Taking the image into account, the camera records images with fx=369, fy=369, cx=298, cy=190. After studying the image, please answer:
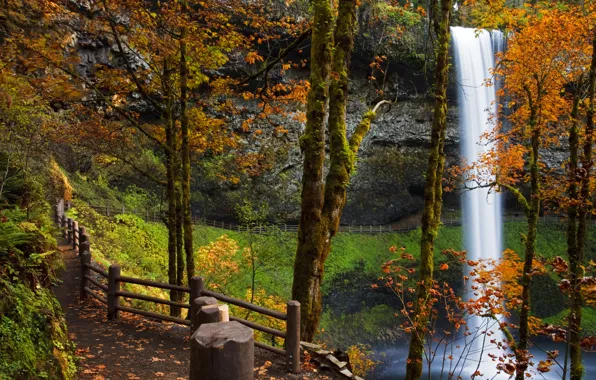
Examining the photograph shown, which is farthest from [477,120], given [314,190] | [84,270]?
[84,270]

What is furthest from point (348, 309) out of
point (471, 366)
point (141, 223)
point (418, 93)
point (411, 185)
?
point (418, 93)

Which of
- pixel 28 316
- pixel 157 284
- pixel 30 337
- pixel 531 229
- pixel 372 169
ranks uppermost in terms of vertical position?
pixel 372 169

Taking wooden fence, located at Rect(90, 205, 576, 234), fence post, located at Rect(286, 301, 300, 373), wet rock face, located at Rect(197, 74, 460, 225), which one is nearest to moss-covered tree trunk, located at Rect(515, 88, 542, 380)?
fence post, located at Rect(286, 301, 300, 373)

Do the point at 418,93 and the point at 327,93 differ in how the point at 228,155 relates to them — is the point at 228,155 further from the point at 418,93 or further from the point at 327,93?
the point at 327,93

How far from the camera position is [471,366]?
1914 centimetres

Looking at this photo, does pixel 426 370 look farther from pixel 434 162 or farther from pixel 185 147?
pixel 185 147

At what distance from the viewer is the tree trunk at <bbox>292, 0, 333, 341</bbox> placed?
17.2 ft

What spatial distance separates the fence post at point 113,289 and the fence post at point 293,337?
3.38m

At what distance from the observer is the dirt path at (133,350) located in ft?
15.0

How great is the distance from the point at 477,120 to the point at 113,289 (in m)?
26.2

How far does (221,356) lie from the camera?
4.89ft

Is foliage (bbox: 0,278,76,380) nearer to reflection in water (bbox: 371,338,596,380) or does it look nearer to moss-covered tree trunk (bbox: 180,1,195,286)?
moss-covered tree trunk (bbox: 180,1,195,286)

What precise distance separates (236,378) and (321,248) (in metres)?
3.83

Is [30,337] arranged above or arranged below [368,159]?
below
